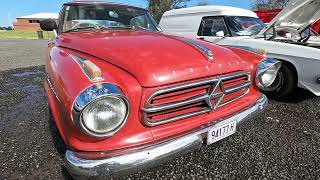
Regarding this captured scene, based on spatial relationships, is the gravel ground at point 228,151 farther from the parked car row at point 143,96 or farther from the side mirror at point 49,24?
the side mirror at point 49,24

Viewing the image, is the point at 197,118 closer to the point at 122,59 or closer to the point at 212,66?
the point at 212,66

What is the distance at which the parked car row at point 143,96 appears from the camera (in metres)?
1.98

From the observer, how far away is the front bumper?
195cm

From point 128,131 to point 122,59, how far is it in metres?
0.61

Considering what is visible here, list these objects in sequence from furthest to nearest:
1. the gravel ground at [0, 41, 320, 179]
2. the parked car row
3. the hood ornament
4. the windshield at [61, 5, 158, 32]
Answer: the windshield at [61, 5, 158, 32], the gravel ground at [0, 41, 320, 179], the hood ornament, the parked car row

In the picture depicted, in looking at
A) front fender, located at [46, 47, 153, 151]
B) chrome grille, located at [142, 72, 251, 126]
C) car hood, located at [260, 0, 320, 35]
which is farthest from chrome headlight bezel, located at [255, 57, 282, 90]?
car hood, located at [260, 0, 320, 35]

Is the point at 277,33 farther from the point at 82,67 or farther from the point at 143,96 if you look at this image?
the point at 82,67

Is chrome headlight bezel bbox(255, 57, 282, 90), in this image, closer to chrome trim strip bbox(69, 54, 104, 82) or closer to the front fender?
the front fender

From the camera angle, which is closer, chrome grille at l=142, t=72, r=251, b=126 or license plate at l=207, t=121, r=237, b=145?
chrome grille at l=142, t=72, r=251, b=126

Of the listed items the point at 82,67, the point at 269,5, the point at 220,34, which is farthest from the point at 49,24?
the point at 269,5

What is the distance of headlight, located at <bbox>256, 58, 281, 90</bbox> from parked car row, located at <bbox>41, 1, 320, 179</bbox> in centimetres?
1

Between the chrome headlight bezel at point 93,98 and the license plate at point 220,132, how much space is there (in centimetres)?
83

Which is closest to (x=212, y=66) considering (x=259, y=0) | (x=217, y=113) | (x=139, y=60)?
(x=217, y=113)

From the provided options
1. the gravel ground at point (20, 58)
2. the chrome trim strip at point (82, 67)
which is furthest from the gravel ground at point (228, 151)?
the gravel ground at point (20, 58)
